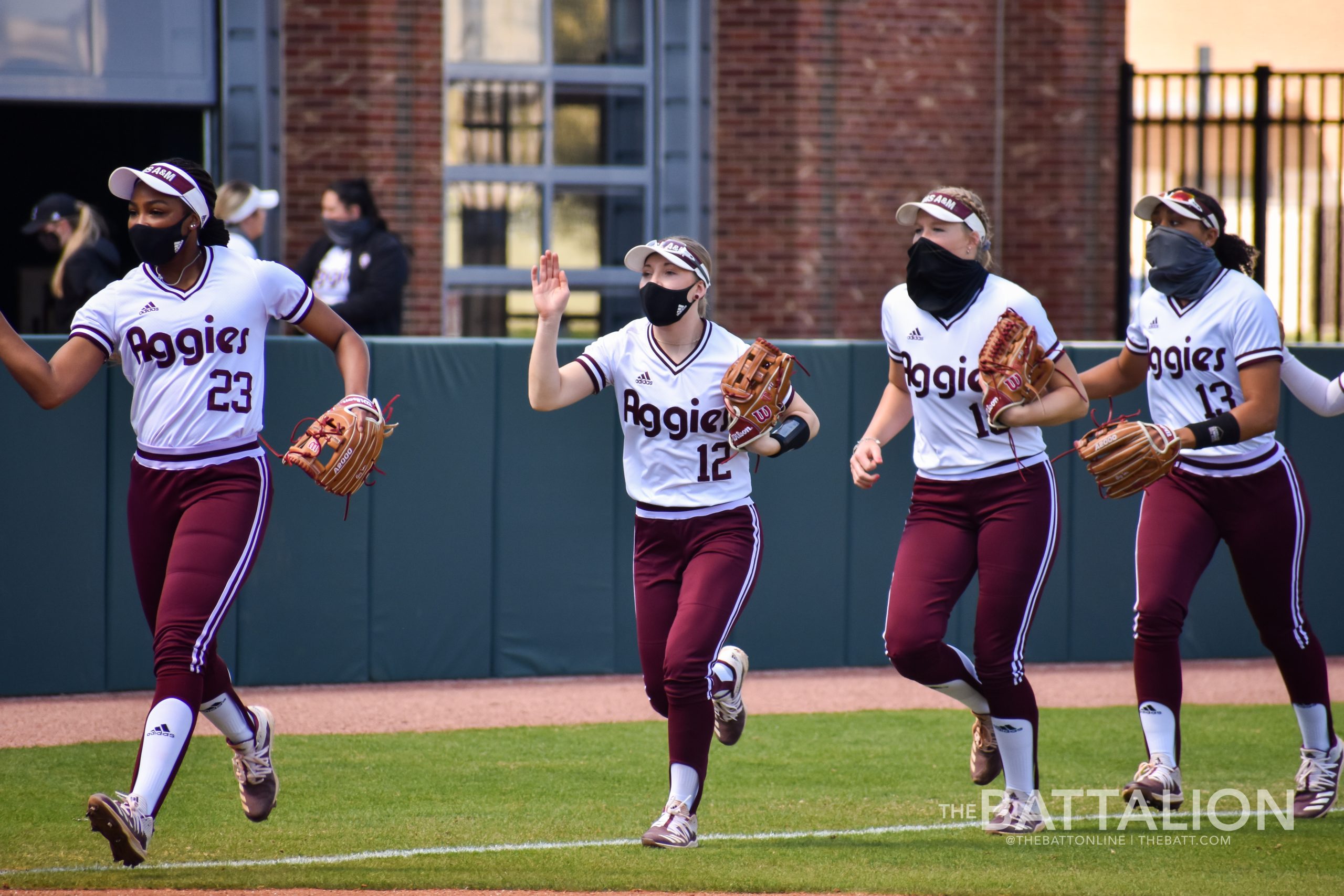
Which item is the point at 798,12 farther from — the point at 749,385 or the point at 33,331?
the point at 749,385

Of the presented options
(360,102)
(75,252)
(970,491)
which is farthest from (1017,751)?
(360,102)

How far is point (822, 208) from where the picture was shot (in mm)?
12430

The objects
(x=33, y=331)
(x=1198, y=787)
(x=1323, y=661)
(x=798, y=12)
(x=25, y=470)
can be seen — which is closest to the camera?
(x=1323, y=661)

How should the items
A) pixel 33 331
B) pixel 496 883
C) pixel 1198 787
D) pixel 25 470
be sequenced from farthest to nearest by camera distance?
pixel 33 331, pixel 25 470, pixel 1198 787, pixel 496 883

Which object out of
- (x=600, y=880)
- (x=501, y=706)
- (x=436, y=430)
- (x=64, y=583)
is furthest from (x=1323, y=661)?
(x=64, y=583)

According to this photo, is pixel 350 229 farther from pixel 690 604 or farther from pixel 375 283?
pixel 690 604

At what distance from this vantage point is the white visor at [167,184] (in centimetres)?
481

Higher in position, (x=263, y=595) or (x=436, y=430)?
(x=436, y=430)

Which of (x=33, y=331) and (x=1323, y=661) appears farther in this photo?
(x=33, y=331)

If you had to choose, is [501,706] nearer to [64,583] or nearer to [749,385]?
[64,583]

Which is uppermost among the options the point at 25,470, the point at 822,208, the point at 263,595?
the point at 822,208

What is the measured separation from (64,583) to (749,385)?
4.13 meters

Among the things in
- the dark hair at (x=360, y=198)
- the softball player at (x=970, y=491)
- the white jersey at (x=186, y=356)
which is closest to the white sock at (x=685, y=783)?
the softball player at (x=970, y=491)

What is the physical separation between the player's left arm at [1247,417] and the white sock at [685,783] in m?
1.87
